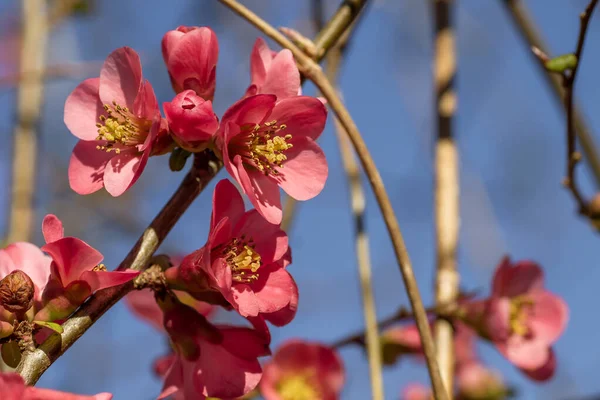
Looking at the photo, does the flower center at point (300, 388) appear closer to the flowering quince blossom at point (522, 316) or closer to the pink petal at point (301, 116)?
the flowering quince blossom at point (522, 316)

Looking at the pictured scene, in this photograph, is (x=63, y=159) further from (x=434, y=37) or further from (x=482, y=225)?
(x=434, y=37)

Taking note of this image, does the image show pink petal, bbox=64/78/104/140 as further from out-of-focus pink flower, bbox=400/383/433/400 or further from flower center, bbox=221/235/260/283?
out-of-focus pink flower, bbox=400/383/433/400

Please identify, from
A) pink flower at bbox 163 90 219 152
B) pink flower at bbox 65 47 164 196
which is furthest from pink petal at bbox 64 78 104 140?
pink flower at bbox 163 90 219 152

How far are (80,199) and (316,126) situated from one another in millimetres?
2690

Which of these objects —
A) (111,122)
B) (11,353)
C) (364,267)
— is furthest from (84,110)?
(364,267)

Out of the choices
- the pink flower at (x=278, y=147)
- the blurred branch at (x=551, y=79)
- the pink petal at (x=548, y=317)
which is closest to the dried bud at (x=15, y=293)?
the pink flower at (x=278, y=147)

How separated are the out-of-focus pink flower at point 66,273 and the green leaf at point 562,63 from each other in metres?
0.62

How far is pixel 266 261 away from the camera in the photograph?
77cm

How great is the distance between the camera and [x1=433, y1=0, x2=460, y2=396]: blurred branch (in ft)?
4.00

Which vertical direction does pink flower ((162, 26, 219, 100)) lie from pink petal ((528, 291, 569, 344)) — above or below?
above

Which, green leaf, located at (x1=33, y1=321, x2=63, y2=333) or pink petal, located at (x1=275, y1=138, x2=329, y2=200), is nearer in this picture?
green leaf, located at (x1=33, y1=321, x2=63, y2=333)

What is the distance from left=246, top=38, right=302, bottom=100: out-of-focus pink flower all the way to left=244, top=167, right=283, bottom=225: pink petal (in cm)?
9

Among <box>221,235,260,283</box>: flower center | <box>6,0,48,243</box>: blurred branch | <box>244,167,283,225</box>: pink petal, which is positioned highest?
<box>244,167,283,225</box>: pink petal

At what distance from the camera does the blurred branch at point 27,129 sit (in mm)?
1531
